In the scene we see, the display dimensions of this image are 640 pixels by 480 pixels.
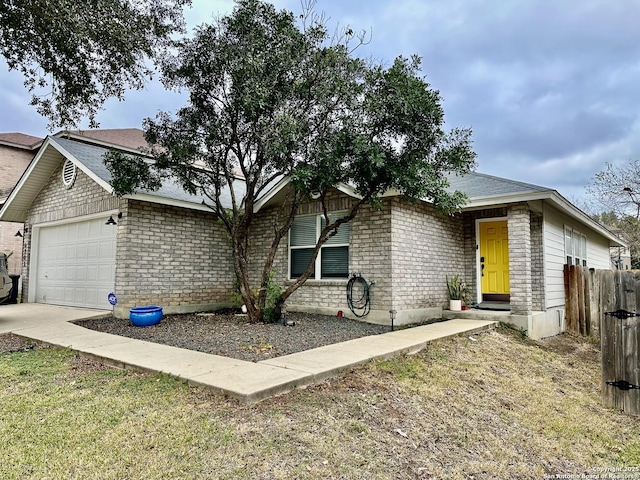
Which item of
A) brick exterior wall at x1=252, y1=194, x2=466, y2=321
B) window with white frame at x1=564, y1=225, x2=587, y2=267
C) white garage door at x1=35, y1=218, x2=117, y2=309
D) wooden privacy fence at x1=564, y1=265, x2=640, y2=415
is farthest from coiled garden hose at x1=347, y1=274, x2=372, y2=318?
window with white frame at x1=564, y1=225, x2=587, y2=267

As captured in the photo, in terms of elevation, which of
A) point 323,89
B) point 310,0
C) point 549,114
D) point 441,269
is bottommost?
point 441,269

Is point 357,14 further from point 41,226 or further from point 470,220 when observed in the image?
point 41,226

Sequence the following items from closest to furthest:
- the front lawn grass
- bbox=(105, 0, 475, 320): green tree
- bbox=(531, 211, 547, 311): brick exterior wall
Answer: the front lawn grass, bbox=(105, 0, 475, 320): green tree, bbox=(531, 211, 547, 311): brick exterior wall

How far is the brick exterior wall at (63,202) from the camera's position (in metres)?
9.90

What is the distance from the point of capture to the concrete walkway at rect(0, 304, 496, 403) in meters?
4.01

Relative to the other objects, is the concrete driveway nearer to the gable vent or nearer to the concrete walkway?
the concrete walkway

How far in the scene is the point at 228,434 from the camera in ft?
9.92

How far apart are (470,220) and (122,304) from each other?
8.67 m

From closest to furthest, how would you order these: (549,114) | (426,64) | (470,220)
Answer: (426,64) → (470,220) → (549,114)

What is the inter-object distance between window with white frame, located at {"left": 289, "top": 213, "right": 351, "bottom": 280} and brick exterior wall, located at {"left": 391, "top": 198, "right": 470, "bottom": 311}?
1.24 m

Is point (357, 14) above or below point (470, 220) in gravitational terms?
above

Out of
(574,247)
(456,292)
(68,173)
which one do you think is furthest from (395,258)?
(68,173)

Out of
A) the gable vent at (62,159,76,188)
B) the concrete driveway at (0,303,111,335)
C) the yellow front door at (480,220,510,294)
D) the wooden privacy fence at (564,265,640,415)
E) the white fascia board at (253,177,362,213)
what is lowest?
the concrete driveway at (0,303,111,335)

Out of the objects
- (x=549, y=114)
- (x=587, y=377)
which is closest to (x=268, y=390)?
(x=587, y=377)
